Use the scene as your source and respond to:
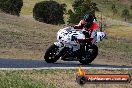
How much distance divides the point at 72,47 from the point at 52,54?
0.89 meters

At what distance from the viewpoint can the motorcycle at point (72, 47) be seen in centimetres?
1798

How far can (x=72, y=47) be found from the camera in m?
18.4

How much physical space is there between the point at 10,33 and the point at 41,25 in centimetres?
972

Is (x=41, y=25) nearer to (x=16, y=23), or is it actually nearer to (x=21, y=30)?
(x=16, y=23)

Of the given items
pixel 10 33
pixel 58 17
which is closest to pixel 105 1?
pixel 58 17

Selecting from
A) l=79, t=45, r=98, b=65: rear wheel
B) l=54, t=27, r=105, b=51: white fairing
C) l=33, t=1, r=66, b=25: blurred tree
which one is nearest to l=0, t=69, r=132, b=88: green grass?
l=54, t=27, r=105, b=51: white fairing

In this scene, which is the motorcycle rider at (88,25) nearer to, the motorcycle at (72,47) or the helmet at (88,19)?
the helmet at (88,19)

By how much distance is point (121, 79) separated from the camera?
39.0ft

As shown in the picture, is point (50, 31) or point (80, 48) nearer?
point (80, 48)

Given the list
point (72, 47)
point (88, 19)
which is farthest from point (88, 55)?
point (88, 19)

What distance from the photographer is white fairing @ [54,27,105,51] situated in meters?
17.9

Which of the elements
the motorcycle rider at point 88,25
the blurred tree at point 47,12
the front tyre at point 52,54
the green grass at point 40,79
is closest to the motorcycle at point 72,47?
the front tyre at point 52,54

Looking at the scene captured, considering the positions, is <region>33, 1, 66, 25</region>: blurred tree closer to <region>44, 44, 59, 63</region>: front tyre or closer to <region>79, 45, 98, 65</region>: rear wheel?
<region>79, 45, 98, 65</region>: rear wheel

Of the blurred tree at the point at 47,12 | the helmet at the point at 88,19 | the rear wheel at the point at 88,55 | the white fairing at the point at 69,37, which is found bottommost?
the blurred tree at the point at 47,12
